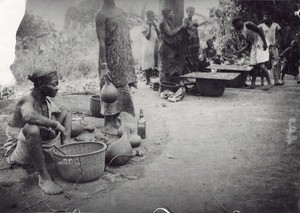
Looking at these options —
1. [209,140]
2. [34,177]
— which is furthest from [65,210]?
[209,140]

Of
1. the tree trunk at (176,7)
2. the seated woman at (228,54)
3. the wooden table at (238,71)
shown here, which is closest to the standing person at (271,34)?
the wooden table at (238,71)

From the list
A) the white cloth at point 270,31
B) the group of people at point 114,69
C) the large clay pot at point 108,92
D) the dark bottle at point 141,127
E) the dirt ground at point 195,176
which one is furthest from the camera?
the white cloth at point 270,31

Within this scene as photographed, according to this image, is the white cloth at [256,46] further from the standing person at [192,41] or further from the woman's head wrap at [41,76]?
the woman's head wrap at [41,76]

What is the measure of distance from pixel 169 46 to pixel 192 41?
0.64 meters

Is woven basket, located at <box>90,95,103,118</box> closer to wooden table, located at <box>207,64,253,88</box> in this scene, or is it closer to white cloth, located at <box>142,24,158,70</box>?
white cloth, located at <box>142,24,158,70</box>

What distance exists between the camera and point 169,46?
796 centimetres

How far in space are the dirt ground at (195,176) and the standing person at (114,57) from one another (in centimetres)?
59

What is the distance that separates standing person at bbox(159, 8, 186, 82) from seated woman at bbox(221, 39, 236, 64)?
2.38 metres

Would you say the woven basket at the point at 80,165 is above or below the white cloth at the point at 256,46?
below

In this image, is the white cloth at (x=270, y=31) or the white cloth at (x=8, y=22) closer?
the white cloth at (x=8, y=22)

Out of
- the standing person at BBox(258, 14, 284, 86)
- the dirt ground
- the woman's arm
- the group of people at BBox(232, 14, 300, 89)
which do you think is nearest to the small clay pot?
the dirt ground

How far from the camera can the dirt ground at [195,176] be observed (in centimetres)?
290

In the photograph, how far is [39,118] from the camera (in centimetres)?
320

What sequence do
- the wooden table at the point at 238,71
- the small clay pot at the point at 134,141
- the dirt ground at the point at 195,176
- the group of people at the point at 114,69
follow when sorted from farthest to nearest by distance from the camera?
1. the wooden table at the point at 238,71
2. the small clay pot at the point at 134,141
3. the group of people at the point at 114,69
4. the dirt ground at the point at 195,176
